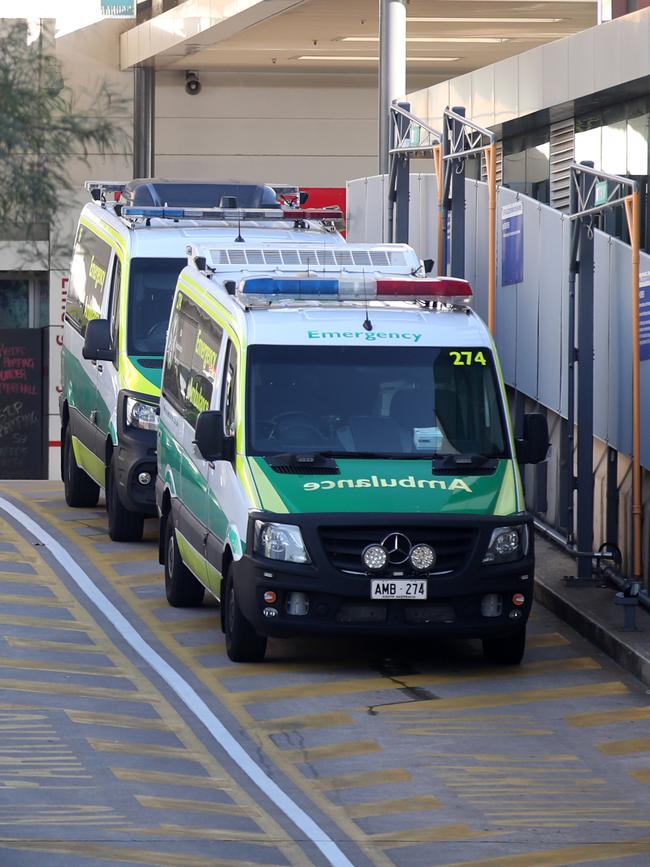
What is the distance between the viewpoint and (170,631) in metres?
14.0

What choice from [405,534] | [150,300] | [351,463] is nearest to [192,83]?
[150,300]

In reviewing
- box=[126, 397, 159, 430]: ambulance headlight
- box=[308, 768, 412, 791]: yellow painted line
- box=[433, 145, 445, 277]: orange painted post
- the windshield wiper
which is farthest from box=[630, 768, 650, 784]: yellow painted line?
box=[433, 145, 445, 277]: orange painted post

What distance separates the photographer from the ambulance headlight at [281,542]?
1225 cm

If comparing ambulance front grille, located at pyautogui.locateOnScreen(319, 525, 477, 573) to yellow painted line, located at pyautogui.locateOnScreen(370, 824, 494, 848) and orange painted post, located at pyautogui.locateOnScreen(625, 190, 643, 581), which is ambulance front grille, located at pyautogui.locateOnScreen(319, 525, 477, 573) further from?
yellow painted line, located at pyautogui.locateOnScreen(370, 824, 494, 848)

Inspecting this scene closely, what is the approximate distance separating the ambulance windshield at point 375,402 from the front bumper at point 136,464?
3542 millimetres

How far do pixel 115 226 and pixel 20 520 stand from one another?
2.84m

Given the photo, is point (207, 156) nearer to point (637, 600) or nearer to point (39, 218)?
point (39, 218)

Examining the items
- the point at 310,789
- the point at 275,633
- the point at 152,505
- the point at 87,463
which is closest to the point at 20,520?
the point at 87,463

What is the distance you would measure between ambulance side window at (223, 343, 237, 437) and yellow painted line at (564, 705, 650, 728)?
9.45 ft

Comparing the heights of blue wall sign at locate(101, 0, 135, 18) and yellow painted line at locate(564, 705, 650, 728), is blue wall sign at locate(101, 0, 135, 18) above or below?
above

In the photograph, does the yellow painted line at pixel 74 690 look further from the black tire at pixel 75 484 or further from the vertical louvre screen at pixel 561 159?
the vertical louvre screen at pixel 561 159

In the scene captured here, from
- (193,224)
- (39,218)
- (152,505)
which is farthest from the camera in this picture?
(39,218)

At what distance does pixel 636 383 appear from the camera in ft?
46.0

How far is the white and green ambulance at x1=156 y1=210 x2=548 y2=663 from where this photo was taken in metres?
12.3
